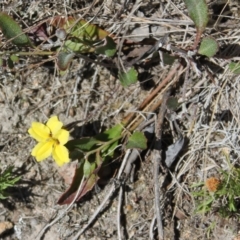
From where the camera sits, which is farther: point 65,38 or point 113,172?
point 113,172

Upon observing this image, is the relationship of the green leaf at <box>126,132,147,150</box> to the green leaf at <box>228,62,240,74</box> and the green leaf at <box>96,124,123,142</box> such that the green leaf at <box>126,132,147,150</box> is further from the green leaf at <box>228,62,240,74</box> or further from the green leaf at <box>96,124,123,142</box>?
the green leaf at <box>228,62,240,74</box>

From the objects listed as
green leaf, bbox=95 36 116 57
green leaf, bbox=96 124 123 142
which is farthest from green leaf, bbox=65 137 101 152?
green leaf, bbox=95 36 116 57

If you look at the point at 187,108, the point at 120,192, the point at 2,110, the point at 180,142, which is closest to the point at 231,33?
the point at 187,108

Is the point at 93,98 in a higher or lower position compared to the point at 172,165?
higher

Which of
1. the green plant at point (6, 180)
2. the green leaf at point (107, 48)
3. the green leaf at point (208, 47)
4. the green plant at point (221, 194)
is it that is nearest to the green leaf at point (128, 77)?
the green leaf at point (107, 48)

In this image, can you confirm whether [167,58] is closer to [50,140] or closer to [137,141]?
[137,141]

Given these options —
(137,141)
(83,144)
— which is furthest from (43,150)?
(137,141)

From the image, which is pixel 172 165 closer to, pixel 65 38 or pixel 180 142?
pixel 180 142
